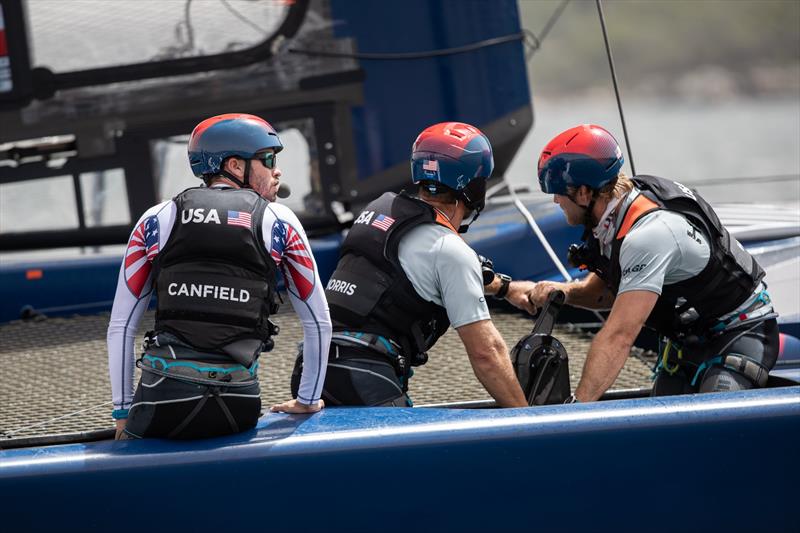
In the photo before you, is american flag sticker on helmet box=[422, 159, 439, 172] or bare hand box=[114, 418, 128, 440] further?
american flag sticker on helmet box=[422, 159, 439, 172]

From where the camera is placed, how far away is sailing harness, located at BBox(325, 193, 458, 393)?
10.3 ft

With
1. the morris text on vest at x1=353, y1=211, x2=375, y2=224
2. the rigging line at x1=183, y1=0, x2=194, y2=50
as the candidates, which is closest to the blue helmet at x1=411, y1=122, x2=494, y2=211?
the morris text on vest at x1=353, y1=211, x2=375, y2=224

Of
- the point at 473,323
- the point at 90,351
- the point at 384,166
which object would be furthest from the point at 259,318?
the point at 384,166

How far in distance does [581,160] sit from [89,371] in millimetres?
2104

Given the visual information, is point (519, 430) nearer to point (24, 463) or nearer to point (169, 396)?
point (169, 396)

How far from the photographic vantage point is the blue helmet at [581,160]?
3.33 m

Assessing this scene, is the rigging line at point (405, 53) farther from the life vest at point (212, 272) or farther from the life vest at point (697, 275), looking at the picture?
the life vest at point (212, 272)

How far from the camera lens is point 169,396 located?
2842mm

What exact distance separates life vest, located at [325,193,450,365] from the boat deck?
2.31ft

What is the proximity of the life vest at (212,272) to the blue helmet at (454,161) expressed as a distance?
1.92ft

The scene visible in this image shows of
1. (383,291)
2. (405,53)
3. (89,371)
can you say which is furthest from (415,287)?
A: (405,53)

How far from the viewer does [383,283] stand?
124 inches

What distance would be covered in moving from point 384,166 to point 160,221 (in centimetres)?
261

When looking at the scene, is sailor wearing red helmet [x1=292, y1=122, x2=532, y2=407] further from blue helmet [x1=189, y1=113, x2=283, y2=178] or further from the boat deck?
the boat deck
